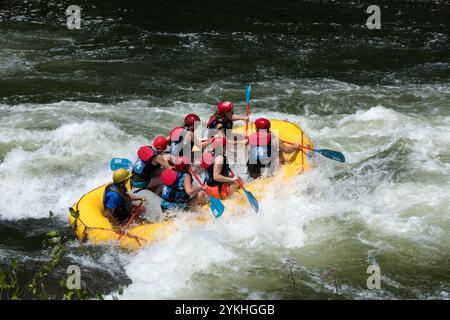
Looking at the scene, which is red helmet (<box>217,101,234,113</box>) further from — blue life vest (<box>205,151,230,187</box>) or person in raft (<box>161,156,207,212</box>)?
person in raft (<box>161,156,207,212</box>)

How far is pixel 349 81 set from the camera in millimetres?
11883

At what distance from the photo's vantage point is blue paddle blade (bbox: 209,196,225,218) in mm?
6461

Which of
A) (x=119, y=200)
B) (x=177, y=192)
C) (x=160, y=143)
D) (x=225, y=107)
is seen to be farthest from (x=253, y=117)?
(x=119, y=200)

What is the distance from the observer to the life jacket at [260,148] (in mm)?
7469

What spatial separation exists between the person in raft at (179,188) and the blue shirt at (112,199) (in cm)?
52

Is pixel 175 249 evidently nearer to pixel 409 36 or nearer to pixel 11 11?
pixel 409 36

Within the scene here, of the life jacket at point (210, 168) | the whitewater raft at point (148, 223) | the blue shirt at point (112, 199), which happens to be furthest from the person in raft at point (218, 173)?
the blue shirt at point (112, 199)

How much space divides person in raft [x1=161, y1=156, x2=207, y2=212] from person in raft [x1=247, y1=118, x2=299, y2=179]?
39.3 inches

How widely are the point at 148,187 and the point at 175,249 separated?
0.94 meters

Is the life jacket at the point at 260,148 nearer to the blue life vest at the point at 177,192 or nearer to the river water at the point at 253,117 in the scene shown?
the river water at the point at 253,117

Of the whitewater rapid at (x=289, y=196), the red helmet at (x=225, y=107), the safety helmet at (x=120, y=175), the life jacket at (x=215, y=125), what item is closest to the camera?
the whitewater rapid at (x=289, y=196)

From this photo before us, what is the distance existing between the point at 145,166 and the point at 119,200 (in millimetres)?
646

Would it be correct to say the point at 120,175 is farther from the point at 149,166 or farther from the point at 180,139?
the point at 180,139
